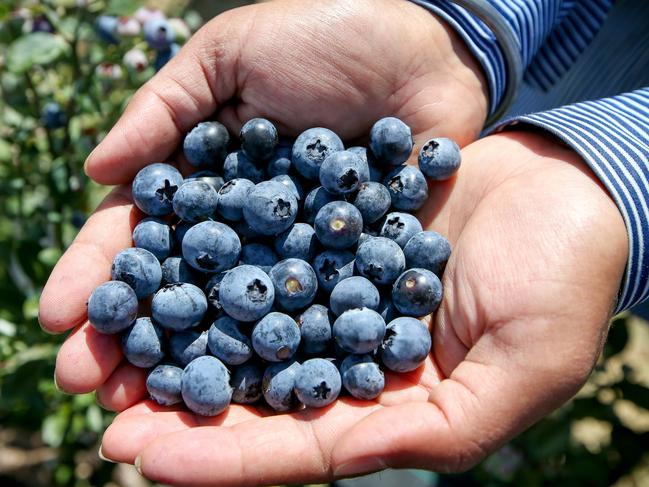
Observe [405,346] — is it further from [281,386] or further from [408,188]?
[408,188]

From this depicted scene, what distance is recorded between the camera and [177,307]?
1.48 metres

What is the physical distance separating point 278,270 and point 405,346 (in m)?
0.35

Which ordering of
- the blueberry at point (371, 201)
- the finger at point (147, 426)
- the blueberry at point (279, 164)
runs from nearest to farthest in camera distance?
1. the finger at point (147, 426)
2. the blueberry at point (371, 201)
3. the blueberry at point (279, 164)

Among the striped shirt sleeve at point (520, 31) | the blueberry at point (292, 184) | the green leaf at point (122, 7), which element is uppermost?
the striped shirt sleeve at point (520, 31)

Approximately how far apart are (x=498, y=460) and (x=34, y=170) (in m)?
1.84

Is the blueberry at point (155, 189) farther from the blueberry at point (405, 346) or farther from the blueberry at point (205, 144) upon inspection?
the blueberry at point (405, 346)

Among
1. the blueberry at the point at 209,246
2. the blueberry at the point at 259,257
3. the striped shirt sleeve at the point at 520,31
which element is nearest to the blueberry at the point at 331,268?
the blueberry at the point at 259,257

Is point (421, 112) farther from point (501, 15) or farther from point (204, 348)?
point (204, 348)

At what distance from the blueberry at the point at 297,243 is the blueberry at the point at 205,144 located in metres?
0.30

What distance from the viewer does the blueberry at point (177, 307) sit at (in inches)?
58.4

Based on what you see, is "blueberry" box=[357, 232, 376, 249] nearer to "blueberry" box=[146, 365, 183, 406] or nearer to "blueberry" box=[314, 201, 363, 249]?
"blueberry" box=[314, 201, 363, 249]

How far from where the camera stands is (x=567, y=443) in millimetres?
2164

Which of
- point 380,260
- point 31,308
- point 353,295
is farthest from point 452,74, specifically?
point 31,308

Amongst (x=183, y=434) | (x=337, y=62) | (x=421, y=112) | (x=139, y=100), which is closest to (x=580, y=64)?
(x=421, y=112)
